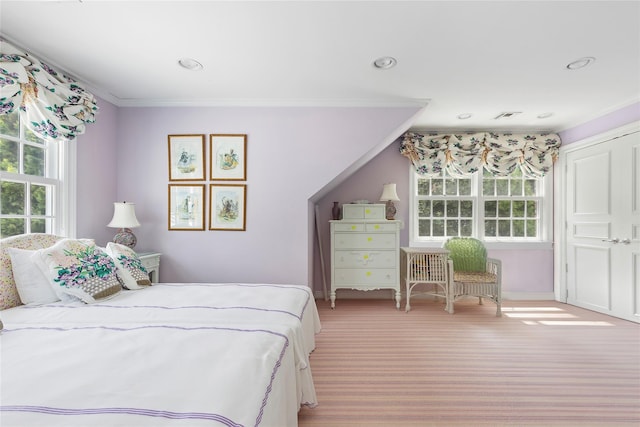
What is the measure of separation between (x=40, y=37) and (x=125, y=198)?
160cm

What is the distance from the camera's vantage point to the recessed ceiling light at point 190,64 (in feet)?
7.95

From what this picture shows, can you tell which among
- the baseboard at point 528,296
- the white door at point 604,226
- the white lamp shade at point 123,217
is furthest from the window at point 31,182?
the white door at point 604,226

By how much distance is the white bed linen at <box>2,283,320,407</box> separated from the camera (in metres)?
1.56

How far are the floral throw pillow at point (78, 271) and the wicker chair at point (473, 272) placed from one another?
339 centimetres

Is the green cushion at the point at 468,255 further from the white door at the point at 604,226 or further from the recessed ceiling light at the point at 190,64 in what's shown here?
the recessed ceiling light at the point at 190,64

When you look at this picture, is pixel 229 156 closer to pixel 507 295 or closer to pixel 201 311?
pixel 201 311

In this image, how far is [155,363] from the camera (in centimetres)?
108

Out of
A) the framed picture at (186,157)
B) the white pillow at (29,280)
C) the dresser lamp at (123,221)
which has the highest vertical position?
the framed picture at (186,157)

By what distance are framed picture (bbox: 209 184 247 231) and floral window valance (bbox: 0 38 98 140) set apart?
1.28 m

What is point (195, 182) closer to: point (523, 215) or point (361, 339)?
point (361, 339)

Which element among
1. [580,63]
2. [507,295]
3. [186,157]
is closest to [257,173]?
[186,157]

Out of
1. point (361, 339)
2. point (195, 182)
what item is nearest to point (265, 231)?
point (195, 182)

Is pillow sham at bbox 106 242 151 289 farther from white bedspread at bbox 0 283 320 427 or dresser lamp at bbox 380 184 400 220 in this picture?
dresser lamp at bbox 380 184 400 220

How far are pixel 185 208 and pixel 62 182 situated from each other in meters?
1.05
